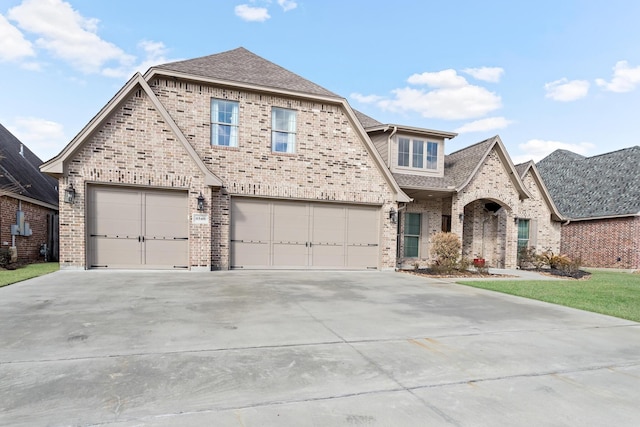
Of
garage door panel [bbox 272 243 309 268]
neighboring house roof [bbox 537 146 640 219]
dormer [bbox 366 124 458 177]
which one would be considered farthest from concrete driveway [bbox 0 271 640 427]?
neighboring house roof [bbox 537 146 640 219]

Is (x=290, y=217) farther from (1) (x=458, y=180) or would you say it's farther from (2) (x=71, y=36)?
(2) (x=71, y=36)

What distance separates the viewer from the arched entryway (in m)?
16.9

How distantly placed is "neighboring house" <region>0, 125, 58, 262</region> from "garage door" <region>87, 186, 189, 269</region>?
4394mm

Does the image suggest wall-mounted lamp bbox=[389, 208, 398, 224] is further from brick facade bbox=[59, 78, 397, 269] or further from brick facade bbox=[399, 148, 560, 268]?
brick facade bbox=[399, 148, 560, 268]

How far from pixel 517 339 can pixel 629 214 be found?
1859cm

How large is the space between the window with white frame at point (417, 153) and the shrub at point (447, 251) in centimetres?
384

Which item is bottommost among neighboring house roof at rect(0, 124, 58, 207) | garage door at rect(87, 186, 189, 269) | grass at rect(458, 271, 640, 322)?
grass at rect(458, 271, 640, 322)

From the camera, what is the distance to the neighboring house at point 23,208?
44.1 ft

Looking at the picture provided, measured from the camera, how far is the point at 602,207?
19656 mm

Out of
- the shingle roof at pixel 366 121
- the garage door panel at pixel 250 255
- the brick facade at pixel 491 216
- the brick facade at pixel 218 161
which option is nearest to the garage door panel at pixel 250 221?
the garage door panel at pixel 250 255

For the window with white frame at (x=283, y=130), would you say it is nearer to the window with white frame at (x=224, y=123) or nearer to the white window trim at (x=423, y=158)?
the window with white frame at (x=224, y=123)

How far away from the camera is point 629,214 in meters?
17.9

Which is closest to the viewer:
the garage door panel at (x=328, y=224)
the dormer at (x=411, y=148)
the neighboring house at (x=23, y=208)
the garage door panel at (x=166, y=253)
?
the garage door panel at (x=166, y=253)

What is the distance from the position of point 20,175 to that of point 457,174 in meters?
20.2
